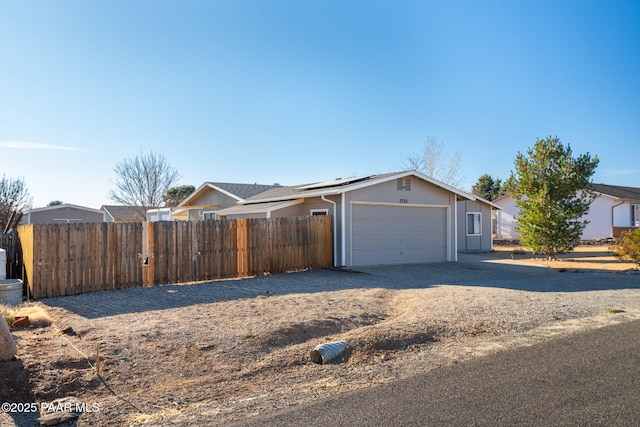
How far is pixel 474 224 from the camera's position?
2684cm

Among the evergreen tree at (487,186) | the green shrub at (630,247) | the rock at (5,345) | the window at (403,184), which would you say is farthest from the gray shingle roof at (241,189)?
the evergreen tree at (487,186)

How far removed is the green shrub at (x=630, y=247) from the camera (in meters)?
17.1

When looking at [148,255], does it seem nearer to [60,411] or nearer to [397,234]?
[60,411]

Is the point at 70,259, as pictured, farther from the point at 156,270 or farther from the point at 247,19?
the point at 247,19

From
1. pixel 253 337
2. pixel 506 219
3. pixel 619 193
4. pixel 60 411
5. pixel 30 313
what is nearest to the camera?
pixel 60 411

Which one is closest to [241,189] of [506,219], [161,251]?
[161,251]

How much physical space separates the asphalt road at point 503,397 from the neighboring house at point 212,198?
63.7 ft

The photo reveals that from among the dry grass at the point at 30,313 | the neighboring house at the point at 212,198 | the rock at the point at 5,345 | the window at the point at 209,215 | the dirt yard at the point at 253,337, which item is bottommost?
the dirt yard at the point at 253,337

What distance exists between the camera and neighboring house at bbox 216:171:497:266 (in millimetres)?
16500

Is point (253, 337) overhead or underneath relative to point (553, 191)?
underneath

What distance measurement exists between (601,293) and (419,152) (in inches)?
1278

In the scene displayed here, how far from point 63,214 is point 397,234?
95.8 feet

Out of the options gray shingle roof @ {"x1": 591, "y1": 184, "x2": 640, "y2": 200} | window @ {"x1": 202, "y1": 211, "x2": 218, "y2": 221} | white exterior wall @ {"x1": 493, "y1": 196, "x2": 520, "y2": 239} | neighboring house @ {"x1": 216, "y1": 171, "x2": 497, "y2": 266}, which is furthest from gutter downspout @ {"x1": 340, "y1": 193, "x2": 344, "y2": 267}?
gray shingle roof @ {"x1": 591, "y1": 184, "x2": 640, "y2": 200}

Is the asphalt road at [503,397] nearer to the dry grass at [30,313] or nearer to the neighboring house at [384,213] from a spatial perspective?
the dry grass at [30,313]
